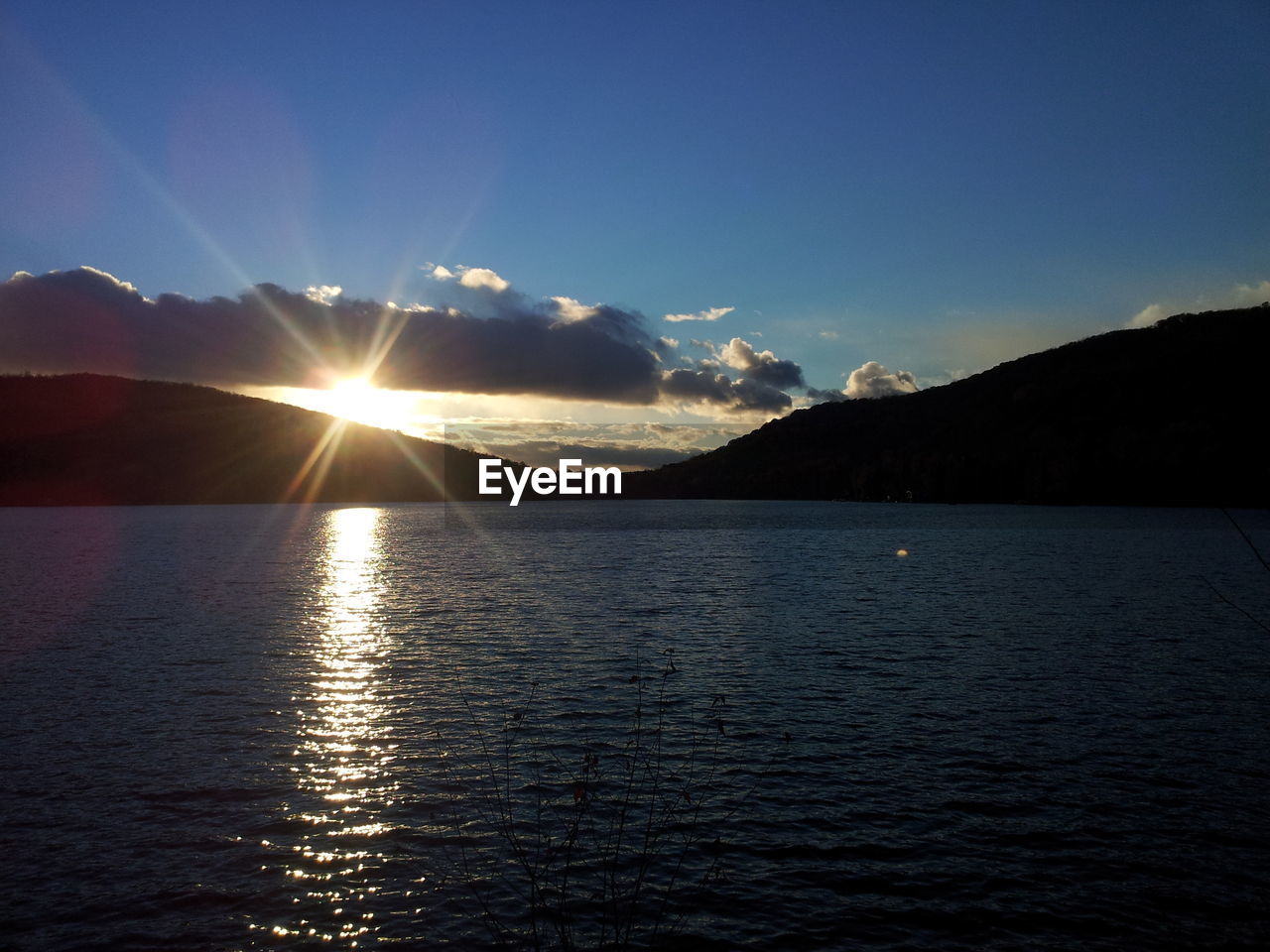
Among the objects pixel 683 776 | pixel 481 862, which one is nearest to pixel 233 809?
pixel 481 862

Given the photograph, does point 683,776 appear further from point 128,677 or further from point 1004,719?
point 128,677

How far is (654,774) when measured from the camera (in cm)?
2423

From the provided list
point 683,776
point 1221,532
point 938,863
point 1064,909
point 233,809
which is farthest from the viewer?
point 1221,532

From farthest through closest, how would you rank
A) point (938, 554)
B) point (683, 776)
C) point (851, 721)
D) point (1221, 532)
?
point (1221, 532), point (938, 554), point (851, 721), point (683, 776)

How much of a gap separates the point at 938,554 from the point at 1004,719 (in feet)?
278

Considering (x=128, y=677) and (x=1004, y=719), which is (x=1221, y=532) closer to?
(x=1004, y=719)

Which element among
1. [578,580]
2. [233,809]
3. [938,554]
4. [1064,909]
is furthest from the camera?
[938,554]

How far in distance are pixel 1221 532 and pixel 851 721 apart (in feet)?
496

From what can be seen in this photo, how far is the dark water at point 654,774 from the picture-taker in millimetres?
16484

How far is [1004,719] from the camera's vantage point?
29938 millimetres

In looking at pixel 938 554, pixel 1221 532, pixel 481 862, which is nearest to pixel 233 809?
pixel 481 862

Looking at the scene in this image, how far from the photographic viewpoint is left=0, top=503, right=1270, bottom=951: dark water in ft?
54.1

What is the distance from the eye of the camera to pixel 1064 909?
16484 mm

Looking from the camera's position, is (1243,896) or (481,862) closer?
(1243,896)
